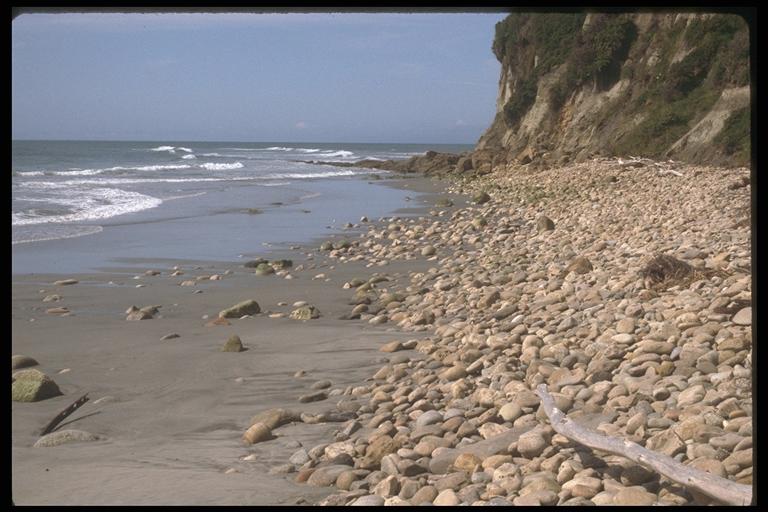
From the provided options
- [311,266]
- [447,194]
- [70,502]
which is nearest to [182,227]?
[311,266]

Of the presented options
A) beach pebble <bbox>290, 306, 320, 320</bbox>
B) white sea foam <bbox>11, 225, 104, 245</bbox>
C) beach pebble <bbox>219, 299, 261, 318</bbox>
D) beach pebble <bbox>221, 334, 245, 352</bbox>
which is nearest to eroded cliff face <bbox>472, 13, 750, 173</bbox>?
beach pebble <bbox>290, 306, 320, 320</bbox>

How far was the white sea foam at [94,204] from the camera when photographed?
15642 millimetres

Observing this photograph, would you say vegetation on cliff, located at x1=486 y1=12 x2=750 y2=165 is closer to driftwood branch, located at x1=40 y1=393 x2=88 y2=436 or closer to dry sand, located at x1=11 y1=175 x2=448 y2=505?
dry sand, located at x1=11 y1=175 x2=448 y2=505

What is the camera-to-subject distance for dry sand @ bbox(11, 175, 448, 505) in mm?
3711

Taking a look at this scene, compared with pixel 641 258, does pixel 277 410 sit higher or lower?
lower

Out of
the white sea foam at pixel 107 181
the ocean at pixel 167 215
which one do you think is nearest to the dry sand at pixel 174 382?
the ocean at pixel 167 215

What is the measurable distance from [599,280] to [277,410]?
3.55 meters

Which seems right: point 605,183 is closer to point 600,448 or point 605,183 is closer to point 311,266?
point 311,266

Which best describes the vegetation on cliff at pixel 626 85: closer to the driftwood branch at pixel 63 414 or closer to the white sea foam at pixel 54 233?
the white sea foam at pixel 54 233

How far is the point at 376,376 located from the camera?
5461 mm

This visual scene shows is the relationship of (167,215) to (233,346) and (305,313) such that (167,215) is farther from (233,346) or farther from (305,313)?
(233,346)

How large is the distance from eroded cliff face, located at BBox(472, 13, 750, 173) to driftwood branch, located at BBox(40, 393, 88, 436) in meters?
14.0

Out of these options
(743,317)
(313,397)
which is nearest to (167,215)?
(313,397)

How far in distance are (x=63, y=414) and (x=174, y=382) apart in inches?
34.5
